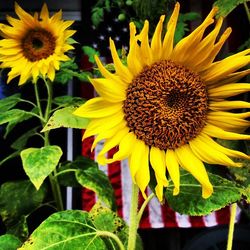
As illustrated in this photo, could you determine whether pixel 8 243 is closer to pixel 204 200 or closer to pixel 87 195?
pixel 204 200

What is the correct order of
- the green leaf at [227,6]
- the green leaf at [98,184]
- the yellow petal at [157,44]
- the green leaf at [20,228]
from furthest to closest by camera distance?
the green leaf at [20,228]
the green leaf at [98,184]
the green leaf at [227,6]
the yellow petal at [157,44]

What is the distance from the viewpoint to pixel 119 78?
2.03 ft

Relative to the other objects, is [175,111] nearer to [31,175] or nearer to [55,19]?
[31,175]

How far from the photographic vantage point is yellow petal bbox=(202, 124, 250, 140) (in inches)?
24.7

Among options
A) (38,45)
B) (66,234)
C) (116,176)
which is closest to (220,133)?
(66,234)

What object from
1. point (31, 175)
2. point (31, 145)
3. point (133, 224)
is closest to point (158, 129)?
point (133, 224)

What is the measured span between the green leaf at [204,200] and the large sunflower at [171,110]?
0.08 meters

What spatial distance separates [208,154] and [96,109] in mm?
168

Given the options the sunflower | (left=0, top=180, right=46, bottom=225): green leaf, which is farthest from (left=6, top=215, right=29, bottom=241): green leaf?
the sunflower

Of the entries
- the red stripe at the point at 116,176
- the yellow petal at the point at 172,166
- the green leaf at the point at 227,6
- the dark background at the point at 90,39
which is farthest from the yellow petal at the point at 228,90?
the red stripe at the point at 116,176

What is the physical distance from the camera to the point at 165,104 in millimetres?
647

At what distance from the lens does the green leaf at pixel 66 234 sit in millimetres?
697

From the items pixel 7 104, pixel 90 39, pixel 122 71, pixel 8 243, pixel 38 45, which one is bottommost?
pixel 8 243

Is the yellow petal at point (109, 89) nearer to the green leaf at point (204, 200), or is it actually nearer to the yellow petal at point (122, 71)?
the yellow petal at point (122, 71)
